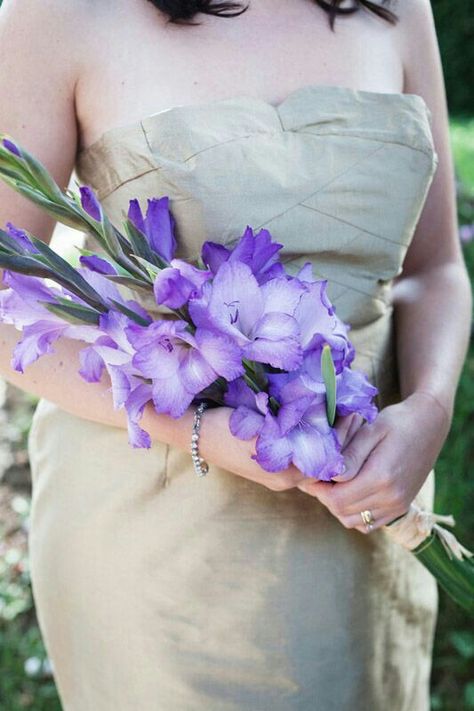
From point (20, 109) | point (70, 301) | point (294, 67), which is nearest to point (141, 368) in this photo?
point (70, 301)

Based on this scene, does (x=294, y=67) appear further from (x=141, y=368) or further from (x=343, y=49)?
(x=141, y=368)

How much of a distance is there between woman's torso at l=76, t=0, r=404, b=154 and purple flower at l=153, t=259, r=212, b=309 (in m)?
0.55

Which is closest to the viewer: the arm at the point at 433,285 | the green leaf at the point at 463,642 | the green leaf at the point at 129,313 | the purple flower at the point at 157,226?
the green leaf at the point at 129,313

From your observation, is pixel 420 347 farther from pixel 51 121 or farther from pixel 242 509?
pixel 51 121

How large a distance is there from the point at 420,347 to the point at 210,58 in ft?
2.19

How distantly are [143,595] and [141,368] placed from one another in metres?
0.69

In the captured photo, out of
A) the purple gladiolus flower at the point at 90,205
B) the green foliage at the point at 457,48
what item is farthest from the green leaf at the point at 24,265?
the green foliage at the point at 457,48

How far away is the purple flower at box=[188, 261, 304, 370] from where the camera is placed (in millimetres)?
1225

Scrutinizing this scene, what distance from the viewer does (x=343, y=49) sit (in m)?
1.82

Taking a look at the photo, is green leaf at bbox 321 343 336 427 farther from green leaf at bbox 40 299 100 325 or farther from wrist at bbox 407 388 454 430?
wrist at bbox 407 388 454 430

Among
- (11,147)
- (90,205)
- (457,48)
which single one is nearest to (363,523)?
(90,205)

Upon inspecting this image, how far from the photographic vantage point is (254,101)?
1670 millimetres

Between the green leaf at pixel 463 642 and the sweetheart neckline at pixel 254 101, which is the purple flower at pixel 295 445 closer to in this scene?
the sweetheart neckline at pixel 254 101

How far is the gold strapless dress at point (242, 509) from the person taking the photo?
1.63 meters
